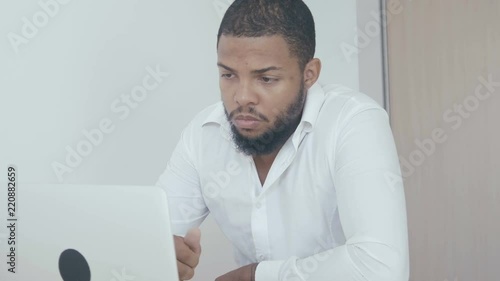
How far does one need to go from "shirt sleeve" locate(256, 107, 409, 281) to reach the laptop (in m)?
0.51

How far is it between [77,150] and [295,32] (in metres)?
1.18

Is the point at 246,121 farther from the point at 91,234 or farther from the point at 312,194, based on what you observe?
the point at 91,234

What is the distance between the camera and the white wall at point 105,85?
248 centimetres

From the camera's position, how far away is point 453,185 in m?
3.33

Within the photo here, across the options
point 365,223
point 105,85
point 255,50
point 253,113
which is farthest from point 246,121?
point 105,85

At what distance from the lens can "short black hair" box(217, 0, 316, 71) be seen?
1.70 metres

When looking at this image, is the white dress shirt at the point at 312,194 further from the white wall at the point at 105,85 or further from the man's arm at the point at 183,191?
the white wall at the point at 105,85

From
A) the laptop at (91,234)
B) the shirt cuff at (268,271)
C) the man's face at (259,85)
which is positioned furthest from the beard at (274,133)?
→ the laptop at (91,234)

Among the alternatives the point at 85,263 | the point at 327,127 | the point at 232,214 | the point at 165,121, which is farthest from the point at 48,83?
the point at 85,263

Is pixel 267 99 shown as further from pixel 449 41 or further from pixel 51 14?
pixel 449 41

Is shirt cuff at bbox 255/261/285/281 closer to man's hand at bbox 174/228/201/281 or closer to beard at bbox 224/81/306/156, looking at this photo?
man's hand at bbox 174/228/201/281

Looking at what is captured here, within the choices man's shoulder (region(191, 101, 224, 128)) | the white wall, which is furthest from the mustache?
the white wall

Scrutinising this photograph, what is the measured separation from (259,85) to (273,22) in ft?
0.50

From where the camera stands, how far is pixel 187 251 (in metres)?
1.55
